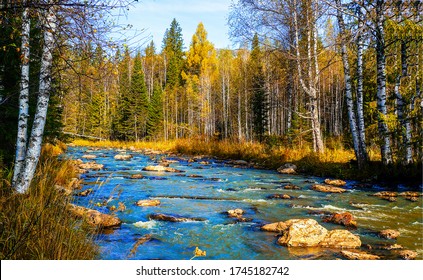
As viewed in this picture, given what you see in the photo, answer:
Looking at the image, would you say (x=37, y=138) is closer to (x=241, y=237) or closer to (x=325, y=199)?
(x=241, y=237)

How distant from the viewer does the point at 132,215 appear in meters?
7.20

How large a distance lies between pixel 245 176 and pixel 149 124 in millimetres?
28897

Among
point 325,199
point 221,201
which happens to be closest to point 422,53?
point 325,199

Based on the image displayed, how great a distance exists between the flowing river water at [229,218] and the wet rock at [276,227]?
153 millimetres

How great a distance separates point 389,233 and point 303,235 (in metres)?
1.63

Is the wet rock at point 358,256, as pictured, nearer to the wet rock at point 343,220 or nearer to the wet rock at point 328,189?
the wet rock at point 343,220

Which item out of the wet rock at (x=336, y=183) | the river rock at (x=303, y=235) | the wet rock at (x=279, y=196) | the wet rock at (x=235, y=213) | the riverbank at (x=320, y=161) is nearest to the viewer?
the river rock at (x=303, y=235)

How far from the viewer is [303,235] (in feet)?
17.7

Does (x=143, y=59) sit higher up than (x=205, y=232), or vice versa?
(x=143, y=59)

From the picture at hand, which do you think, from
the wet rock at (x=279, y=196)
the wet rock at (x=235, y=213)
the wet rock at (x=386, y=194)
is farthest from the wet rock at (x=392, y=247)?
the wet rock at (x=386, y=194)

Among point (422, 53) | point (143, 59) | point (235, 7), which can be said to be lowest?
point (422, 53)

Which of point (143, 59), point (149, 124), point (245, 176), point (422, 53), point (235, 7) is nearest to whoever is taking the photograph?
point (422, 53)

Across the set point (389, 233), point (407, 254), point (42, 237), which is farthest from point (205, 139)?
point (42, 237)

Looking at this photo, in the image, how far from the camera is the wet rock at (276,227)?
6101 mm
